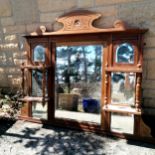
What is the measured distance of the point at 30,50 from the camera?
326 centimetres

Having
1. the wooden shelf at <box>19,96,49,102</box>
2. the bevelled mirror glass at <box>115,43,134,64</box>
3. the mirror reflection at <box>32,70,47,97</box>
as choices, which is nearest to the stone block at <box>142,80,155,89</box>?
the bevelled mirror glass at <box>115,43,134,64</box>

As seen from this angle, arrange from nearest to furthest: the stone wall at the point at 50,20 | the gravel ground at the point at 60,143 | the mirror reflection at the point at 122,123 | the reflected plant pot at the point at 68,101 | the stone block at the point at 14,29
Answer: the gravel ground at the point at 60,143 → the stone wall at the point at 50,20 → the mirror reflection at the point at 122,123 → the reflected plant pot at the point at 68,101 → the stone block at the point at 14,29

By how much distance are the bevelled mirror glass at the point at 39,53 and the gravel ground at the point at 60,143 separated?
3.13 feet

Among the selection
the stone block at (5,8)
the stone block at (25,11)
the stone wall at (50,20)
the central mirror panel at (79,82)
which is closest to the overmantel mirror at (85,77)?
the central mirror panel at (79,82)

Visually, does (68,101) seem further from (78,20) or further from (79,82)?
(78,20)

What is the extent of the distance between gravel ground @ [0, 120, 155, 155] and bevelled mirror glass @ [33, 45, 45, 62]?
95cm

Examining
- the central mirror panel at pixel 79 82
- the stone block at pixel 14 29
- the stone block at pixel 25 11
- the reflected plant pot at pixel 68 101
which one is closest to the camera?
the central mirror panel at pixel 79 82

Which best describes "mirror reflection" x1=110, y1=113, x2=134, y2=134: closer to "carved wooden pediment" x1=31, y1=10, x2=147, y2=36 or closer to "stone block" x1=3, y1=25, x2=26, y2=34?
"carved wooden pediment" x1=31, y1=10, x2=147, y2=36

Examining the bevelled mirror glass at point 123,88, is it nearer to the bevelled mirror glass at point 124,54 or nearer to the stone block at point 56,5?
the bevelled mirror glass at point 124,54

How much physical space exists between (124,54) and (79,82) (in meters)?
0.71

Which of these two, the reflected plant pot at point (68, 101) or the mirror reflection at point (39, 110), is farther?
the mirror reflection at point (39, 110)

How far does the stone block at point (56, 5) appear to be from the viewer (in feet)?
9.95

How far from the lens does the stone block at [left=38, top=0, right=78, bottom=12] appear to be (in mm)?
3031

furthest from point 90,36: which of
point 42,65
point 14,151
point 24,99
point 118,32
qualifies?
point 14,151
